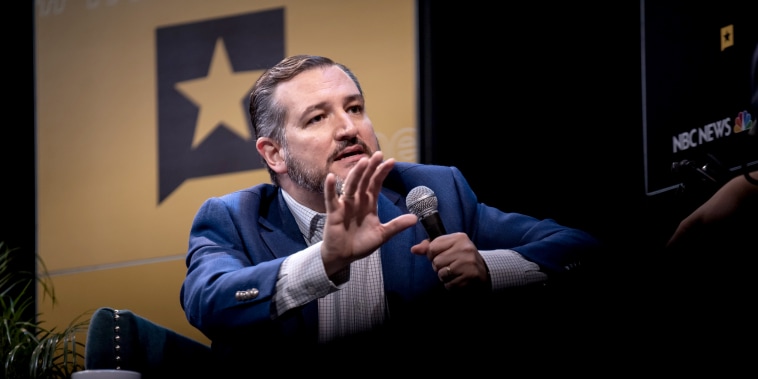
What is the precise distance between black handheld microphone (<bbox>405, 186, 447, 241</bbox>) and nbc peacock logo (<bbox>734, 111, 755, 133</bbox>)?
3.07 ft

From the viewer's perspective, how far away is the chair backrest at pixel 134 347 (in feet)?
6.05

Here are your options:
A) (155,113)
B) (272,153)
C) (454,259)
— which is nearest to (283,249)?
(272,153)

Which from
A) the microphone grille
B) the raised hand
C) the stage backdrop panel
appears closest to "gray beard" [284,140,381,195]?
the microphone grille

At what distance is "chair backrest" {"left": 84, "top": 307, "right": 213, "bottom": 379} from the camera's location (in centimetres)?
184

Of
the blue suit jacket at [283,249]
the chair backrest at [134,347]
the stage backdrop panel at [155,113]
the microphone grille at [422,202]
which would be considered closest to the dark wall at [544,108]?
the stage backdrop panel at [155,113]

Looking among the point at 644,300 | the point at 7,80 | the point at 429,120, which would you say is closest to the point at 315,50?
the point at 429,120

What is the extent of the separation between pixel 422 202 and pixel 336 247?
9.3 inches

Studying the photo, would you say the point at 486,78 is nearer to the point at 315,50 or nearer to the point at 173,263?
the point at 315,50

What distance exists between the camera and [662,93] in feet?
8.77

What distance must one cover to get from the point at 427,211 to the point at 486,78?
4.71ft

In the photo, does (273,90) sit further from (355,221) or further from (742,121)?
(742,121)

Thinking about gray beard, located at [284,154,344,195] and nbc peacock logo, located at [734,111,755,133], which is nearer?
gray beard, located at [284,154,344,195]

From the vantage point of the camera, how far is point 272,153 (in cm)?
231

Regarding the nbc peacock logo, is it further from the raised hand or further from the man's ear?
the man's ear
